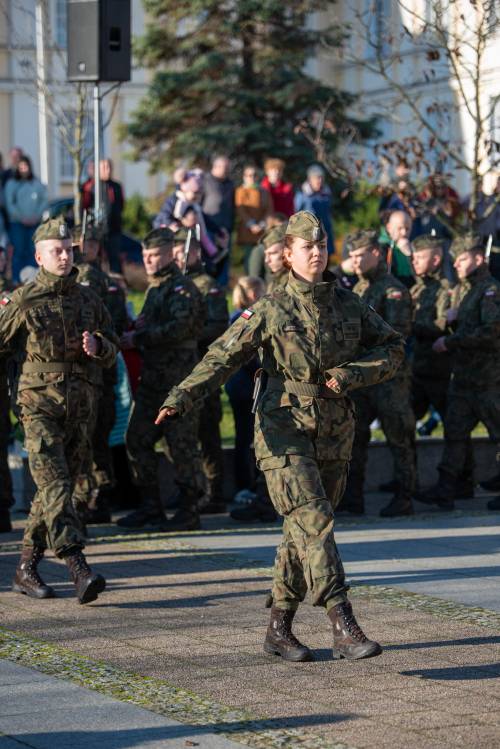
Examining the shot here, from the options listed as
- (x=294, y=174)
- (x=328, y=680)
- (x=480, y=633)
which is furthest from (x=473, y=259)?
(x=294, y=174)

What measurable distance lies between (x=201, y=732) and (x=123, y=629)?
2.02 m

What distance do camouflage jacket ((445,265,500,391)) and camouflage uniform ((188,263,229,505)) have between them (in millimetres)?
1858

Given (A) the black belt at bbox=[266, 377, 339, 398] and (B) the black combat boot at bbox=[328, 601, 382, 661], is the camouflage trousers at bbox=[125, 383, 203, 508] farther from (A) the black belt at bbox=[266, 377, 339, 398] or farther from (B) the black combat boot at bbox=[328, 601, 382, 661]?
(B) the black combat boot at bbox=[328, 601, 382, 661]

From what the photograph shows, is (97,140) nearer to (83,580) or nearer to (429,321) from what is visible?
(429,321)

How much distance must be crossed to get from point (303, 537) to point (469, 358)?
5.25 metres

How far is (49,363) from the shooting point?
8953 mm

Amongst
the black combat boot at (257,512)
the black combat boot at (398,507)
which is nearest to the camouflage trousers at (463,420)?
the black combat boot at (398,507)

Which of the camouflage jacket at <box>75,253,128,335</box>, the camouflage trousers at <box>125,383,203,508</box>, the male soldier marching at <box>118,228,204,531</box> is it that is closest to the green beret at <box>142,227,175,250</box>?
the male soldier marching at <box>118,228,204,531</box>

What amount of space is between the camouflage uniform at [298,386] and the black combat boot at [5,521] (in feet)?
13.3

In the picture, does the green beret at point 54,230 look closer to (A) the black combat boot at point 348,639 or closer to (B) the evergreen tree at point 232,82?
(A) the black combat boot at point 348,639

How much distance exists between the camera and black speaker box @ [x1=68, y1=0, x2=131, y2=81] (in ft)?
44.5

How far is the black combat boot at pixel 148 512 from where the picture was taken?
11.4 metres

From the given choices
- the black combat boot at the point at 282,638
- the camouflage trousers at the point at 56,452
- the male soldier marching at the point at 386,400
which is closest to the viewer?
the black combat boot at the point at 282,638

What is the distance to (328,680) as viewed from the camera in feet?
22.3
